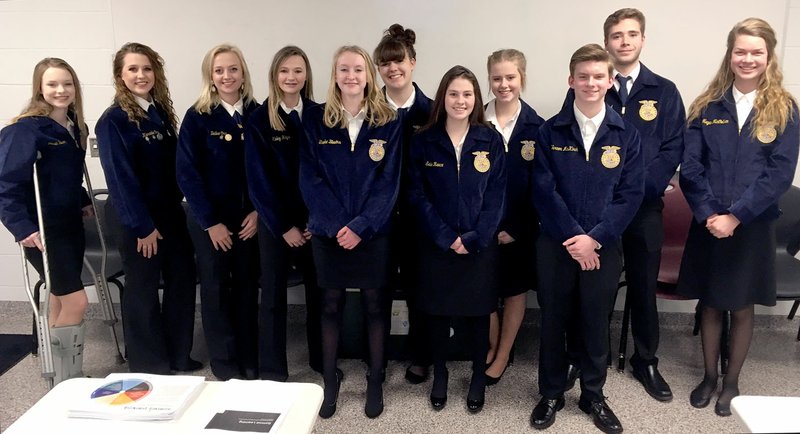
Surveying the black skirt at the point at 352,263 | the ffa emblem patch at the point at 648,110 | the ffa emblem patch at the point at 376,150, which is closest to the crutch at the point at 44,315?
the black skirt at the point at 352,263

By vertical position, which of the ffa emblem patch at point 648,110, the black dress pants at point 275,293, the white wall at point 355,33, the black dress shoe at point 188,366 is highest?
the white wall at point 355,33

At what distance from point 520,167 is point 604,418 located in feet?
3.66

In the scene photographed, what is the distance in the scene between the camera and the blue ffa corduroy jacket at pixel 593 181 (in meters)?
2.28

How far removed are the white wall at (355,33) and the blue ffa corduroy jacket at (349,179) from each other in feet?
3.32

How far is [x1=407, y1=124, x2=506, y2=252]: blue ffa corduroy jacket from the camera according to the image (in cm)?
241

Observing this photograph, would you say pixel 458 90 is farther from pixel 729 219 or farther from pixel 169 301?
pixel 169 301

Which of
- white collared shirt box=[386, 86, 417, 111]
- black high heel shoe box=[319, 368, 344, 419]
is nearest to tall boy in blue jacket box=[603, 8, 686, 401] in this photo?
white collared shirt box=[386, 86, 417, 111]

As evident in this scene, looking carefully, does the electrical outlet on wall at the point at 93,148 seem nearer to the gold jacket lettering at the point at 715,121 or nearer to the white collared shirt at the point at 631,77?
the white collared shirt at the point at 631,77

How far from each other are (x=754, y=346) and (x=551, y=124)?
1912 mm

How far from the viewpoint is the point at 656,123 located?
8.26 ft

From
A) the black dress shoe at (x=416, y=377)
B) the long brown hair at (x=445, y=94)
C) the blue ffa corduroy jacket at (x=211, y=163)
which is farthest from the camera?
the black dress shoe at (x=416, y=377)

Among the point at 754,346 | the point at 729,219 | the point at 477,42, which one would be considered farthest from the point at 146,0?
the point at 754,346

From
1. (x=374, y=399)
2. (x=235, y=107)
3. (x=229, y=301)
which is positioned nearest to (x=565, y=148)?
(x=374, y=399)

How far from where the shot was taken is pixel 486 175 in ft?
7.93
